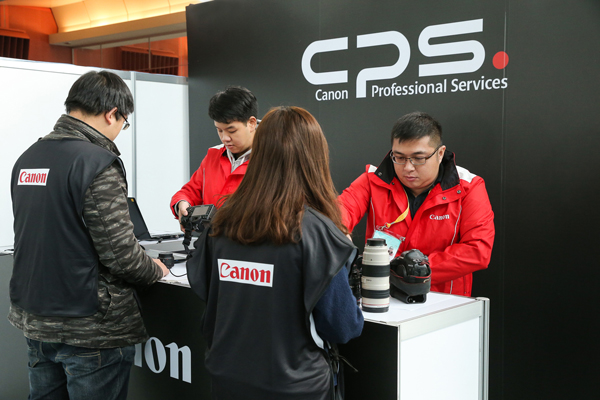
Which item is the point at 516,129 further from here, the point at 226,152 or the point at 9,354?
the point at 9,354

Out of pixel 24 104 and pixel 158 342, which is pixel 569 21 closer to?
pixel 158 342

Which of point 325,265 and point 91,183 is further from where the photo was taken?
point 91,183

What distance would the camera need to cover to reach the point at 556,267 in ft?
9.22

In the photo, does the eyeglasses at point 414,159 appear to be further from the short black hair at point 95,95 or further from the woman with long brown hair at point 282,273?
the short black hair at point 95,95

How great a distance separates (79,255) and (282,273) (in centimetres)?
75

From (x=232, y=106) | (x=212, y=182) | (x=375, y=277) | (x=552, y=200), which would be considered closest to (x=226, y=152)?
(x=212, y=182)

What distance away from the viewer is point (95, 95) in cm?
178

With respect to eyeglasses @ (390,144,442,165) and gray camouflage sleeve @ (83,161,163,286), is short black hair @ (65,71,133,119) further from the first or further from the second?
eyeglasses @ (390,144,442,165)

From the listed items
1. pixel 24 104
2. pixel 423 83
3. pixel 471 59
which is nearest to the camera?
pixel 471 59

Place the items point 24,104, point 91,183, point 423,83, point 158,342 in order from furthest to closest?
point 24,104 → point 423,83 → point 158,342 → point 91,183

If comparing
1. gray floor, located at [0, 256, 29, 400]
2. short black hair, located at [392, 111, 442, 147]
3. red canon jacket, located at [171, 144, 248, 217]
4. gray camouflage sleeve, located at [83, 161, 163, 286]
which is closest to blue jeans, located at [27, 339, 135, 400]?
gray camouflage sleeve, located at [83, 161, 163, 286]

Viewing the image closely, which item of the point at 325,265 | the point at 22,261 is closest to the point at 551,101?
the point at 325,265

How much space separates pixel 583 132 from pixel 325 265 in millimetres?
1995

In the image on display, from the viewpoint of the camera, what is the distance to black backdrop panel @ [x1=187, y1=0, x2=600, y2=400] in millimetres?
2719
